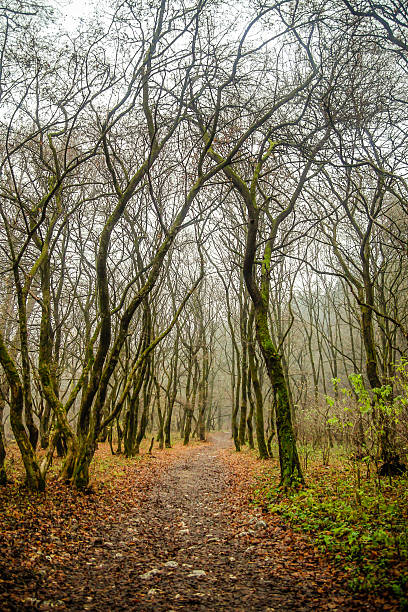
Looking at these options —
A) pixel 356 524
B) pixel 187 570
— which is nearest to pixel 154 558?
pixel 187 570

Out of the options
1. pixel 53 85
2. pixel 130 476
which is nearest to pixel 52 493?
pixel 130 476

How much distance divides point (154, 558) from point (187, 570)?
1.87ft

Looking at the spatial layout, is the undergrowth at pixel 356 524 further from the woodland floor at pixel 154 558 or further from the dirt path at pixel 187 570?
the dirt path at pixel 187 570

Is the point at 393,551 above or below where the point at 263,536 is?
above

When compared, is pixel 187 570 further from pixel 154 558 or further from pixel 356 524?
pixel 356 524

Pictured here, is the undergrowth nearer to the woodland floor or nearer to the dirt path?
the woodland floor

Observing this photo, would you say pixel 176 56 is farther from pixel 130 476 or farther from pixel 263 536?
pixel 130 476

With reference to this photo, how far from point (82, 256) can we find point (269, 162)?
7.48 m

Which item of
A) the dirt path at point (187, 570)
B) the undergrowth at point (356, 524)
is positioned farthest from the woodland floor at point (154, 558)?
the undergrowth at point (356, 524)

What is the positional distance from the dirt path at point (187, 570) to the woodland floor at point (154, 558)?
0.04 ft

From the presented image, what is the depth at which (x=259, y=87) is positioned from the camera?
798 cm

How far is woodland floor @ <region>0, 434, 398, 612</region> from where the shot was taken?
320 centimetres

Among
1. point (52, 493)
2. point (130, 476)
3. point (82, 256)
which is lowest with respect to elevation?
point (130, 476)

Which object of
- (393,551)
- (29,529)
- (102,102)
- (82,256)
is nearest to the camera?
(393,551)
